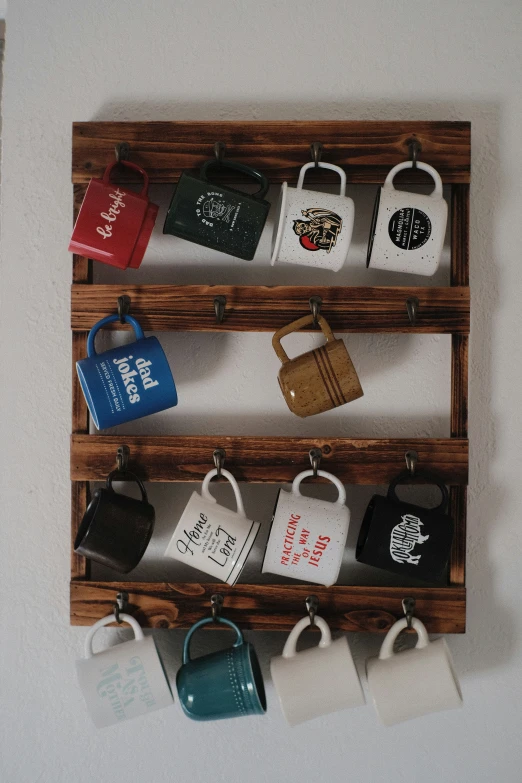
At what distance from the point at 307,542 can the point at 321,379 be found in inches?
9.4

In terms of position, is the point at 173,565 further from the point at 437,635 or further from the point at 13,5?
the point at 13,5

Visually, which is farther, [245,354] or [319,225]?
[245,354]

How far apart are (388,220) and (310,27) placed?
38 centimetres

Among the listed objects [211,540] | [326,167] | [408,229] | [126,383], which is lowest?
[211,540]

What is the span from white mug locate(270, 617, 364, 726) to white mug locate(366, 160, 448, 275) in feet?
1.92

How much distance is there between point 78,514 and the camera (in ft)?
3.40

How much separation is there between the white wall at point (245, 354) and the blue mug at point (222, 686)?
0.12 metres

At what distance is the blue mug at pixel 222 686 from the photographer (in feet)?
3.11

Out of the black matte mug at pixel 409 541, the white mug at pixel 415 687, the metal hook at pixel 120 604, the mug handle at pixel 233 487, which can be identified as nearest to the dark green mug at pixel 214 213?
the mug handle at pixel 233 487

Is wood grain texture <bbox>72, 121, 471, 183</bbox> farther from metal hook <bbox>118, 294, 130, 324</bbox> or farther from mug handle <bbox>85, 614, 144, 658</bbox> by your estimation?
mug handle <bbox>85, 614, 144, 658</bbox>

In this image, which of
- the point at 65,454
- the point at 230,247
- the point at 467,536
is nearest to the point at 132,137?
the point at 230,247

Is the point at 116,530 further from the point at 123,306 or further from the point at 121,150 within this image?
the point at 121,150

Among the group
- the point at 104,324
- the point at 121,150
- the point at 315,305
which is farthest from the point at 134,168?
the point at 315,305

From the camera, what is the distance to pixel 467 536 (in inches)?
42.6
